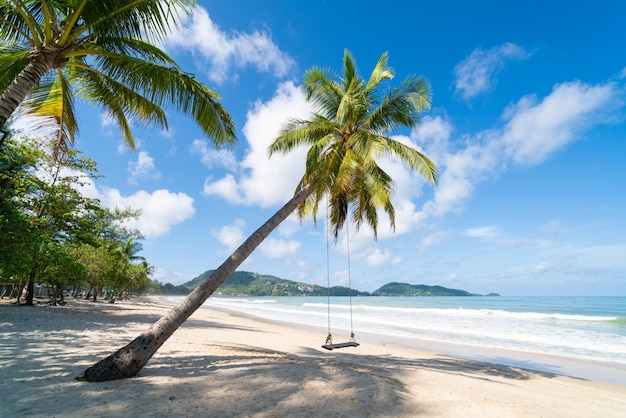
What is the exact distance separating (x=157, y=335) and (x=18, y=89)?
3947 mm

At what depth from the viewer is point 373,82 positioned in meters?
9.92

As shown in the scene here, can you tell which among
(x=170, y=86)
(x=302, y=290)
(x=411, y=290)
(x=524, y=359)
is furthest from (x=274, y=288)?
(x=170, y=86)

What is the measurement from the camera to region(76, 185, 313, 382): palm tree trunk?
4.65 meters

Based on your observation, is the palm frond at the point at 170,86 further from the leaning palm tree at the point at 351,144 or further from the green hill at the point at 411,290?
the green hill at the point at 411,290

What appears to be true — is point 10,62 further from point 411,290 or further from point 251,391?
point 411,290

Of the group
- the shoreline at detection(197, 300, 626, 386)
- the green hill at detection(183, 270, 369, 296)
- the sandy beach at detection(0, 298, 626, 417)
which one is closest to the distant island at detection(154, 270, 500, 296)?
the green hill at detection(183, 270, 369, 296)

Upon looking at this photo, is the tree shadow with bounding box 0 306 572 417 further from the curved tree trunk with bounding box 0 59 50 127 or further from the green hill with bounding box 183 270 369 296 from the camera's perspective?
the green hill with bounding box 183 270 369 296

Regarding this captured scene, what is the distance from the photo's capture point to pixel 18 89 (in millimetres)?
4305

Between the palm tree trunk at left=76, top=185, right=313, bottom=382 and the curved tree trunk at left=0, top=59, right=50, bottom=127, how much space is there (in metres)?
3.45

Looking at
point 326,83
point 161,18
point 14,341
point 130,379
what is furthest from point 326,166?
point 14,341

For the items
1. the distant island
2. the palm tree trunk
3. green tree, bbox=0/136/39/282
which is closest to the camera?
the palm tree trunk

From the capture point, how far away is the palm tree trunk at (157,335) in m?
4.65

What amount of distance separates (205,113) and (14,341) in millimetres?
6784

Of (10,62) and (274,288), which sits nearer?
(10,62)
